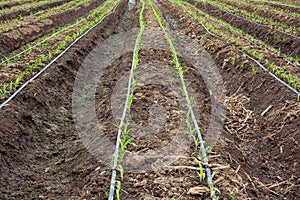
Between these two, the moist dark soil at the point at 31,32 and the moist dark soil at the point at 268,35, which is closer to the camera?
the moist dark soil at the point at 31,32

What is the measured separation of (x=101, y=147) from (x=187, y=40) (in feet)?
19.5

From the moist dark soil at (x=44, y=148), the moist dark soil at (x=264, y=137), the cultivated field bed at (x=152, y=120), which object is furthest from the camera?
the moist dark soil at (x=264, y=137)

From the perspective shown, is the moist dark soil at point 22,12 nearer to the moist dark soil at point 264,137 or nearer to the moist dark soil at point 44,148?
the moist dark soil at point 44,148

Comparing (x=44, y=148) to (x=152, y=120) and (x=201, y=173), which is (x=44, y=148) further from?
(x=201, y=173)

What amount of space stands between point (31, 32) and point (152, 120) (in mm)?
6065

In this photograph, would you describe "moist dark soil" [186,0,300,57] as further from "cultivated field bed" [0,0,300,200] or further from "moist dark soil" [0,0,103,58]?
"moist dark soil" [0,0,103,58]

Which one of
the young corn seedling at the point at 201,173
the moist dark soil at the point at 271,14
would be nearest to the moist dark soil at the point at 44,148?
the young corn seedling at the point at 201,173

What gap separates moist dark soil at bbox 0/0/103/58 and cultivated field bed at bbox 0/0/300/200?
0.05 meters

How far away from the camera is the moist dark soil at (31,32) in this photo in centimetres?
730

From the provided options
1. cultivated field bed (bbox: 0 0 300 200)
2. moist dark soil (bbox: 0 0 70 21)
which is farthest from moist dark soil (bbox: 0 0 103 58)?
moist dark soil (bbox: 0 0 70 21)

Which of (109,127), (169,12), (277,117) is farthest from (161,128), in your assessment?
(169,12)

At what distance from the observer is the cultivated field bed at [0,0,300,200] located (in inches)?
121

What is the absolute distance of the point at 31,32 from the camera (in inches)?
337

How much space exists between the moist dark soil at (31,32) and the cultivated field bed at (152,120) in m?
0.05
